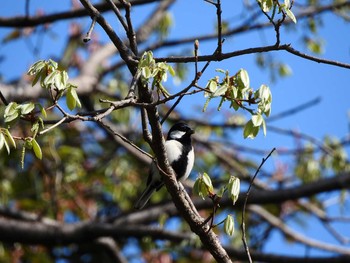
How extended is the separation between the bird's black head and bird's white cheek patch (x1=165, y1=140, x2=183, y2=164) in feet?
0.31

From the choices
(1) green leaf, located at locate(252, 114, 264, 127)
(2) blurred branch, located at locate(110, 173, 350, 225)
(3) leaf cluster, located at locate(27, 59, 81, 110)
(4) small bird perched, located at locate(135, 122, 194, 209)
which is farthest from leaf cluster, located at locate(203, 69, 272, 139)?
(2) blurred branch, located at locate(110, 173, 350, 225)

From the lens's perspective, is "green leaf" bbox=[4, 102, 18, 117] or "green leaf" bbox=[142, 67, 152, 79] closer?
"green leaf" bbox=[4, 102, 18, 117]

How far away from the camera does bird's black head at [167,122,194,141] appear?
4230mm

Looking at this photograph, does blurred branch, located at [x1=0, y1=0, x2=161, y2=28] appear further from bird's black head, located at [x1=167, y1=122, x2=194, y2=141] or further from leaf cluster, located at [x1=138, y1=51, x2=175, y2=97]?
leaf cluster, located at [x1=138, y1=51, x2=175, y2=97]

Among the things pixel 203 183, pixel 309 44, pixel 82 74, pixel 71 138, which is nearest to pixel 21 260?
pixel 71 138

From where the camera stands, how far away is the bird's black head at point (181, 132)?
4.23 m

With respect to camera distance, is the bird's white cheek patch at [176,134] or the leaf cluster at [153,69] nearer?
the leaf cluster at [153,69]

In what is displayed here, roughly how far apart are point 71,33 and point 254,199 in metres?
2.96

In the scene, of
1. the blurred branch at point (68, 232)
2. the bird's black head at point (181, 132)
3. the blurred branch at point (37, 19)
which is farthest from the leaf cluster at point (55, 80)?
the blurred branch at point (68, 232)

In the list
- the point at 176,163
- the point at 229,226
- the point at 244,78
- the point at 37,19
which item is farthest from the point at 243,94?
the point at 37,19

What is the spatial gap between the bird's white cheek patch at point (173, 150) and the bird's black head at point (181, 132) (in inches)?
3.8

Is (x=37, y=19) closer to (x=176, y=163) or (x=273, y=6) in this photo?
(x=176, y=163)

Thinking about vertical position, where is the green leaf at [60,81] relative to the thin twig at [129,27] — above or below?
below

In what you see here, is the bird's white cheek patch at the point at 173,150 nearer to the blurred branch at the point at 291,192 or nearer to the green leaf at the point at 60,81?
the blurred branch at the point at 291,192
